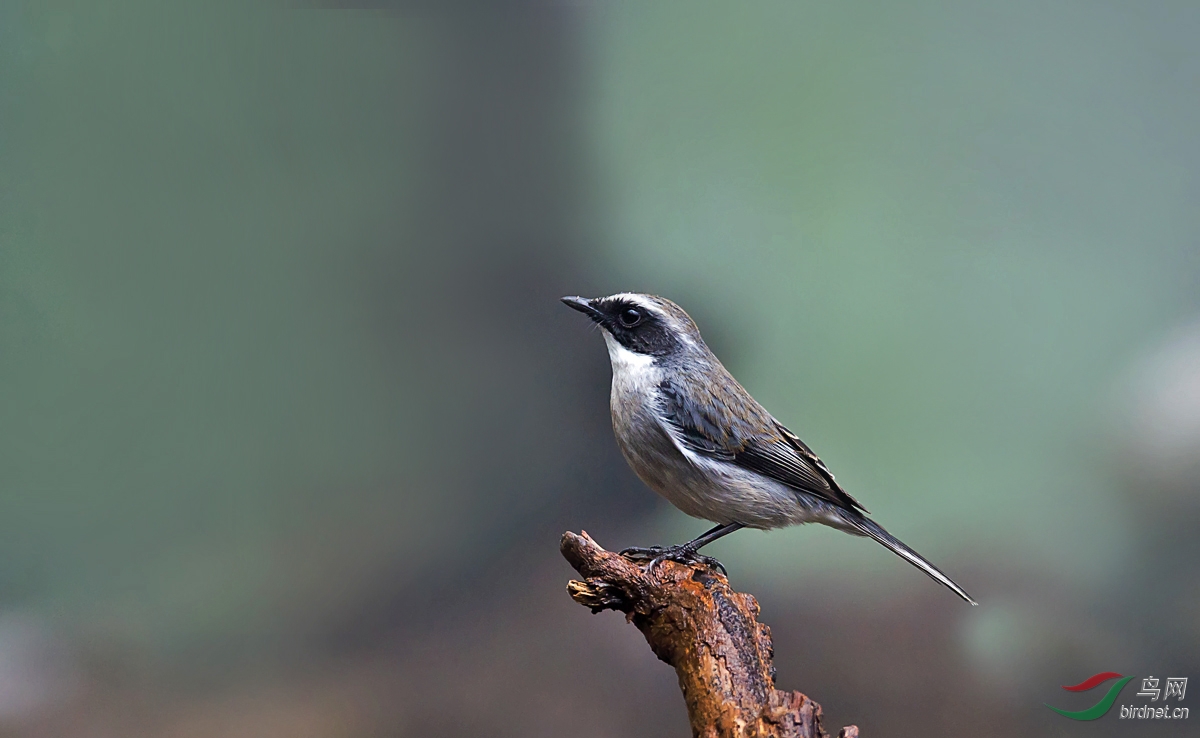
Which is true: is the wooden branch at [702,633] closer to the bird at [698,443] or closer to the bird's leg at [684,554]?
the bird's leg at [684,554]

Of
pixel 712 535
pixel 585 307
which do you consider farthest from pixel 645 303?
pixel 712 535

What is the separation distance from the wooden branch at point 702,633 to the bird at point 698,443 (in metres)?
0.22

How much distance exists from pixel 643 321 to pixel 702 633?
1.12 metres

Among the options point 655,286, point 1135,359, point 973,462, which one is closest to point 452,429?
point 655,286

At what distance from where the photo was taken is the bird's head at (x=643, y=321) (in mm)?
2953

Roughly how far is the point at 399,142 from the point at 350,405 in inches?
51.8

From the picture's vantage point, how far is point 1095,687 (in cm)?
371

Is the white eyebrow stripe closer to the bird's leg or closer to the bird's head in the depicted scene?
the bird's head

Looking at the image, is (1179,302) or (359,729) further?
(1179,302)

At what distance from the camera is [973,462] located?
3906 mm

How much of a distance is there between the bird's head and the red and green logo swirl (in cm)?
255

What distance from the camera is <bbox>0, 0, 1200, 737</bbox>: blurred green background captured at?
3.67 metres

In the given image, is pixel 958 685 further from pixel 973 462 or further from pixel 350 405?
pixel 350 405

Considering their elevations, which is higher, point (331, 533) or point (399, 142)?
point (399, 142)
